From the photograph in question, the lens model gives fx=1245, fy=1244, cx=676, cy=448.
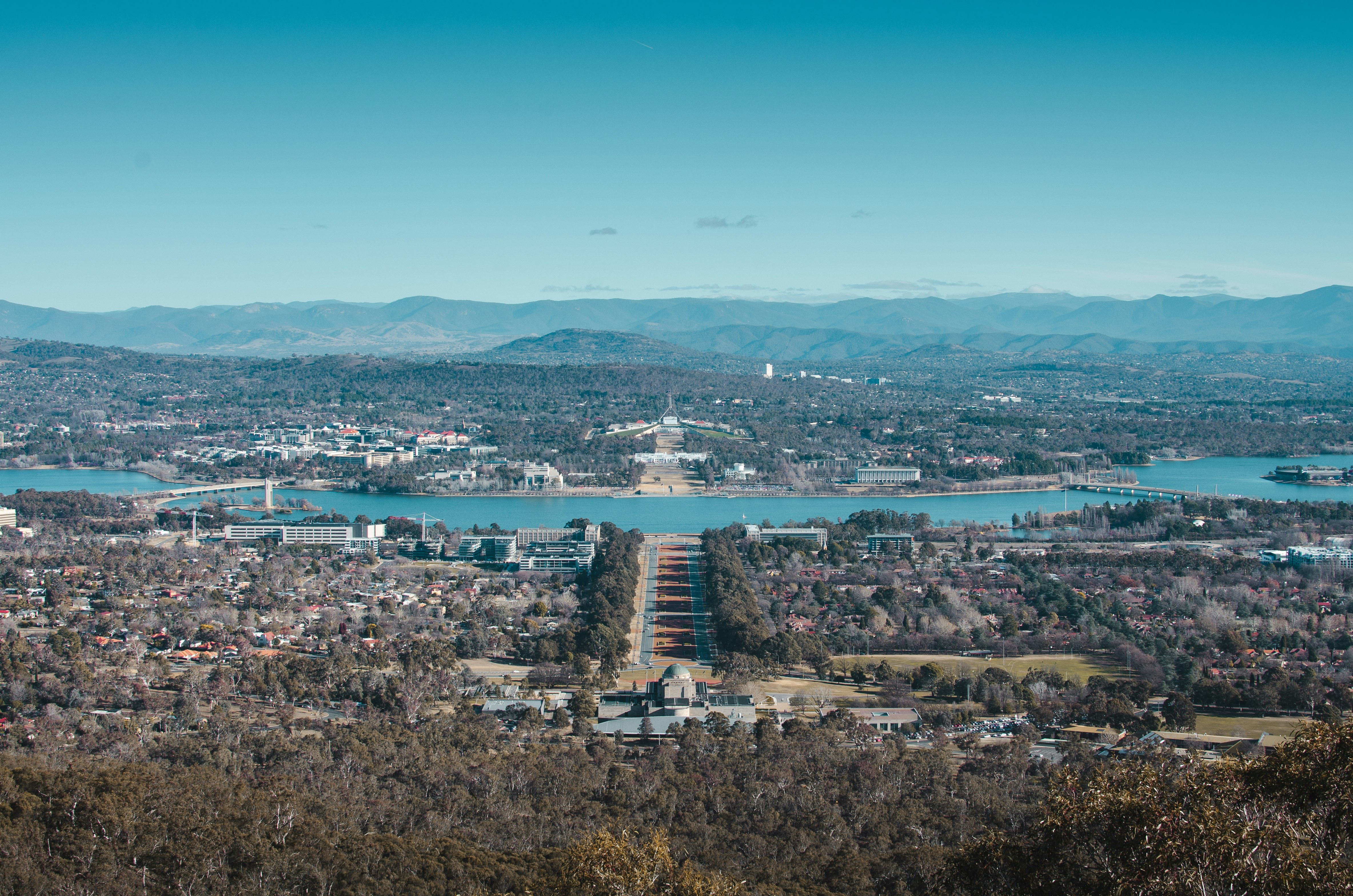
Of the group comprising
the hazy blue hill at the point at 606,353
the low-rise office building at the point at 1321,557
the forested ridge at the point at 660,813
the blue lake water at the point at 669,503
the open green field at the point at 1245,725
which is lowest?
the blue lake water at the point at 669,503

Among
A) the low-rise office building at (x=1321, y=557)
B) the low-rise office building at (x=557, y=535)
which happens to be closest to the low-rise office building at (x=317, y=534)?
the low-rise office building at (x=557, y=535)

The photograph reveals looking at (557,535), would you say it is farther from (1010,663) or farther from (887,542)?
(1010,663)

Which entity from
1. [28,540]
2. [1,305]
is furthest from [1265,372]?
[1,305]

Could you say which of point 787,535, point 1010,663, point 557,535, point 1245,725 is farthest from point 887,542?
point 1245,725

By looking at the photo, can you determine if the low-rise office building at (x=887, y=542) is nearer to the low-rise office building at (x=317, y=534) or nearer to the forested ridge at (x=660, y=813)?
the low-rise office building at (x=317, y=534)

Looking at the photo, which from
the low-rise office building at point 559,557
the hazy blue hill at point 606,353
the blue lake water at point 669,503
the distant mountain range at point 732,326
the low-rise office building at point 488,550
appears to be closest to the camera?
the low-rise office building at point 559,557

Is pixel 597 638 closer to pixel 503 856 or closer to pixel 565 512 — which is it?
pixel 503 856
